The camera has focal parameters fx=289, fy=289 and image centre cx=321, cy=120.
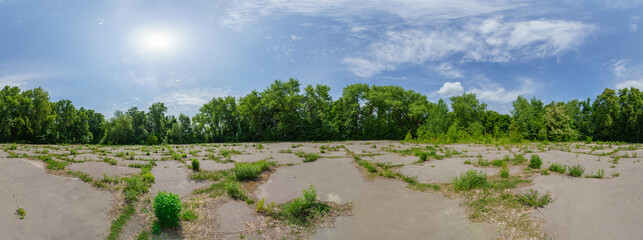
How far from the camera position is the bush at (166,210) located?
629 cm

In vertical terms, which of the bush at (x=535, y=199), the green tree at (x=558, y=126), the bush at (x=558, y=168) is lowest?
the bush at (x=535, y=199)

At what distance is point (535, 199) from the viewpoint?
7090 mm

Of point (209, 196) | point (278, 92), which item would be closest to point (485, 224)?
point (209, 196)

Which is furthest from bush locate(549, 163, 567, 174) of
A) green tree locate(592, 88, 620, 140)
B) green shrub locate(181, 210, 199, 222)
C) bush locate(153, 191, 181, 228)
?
green tree locate(592, 88, 620, 140)

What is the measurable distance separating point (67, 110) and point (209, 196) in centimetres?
4588

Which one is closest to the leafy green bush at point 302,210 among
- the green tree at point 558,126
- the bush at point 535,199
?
the bush at point 535,199

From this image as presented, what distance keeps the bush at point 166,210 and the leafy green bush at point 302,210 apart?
240cm

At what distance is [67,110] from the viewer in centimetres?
4066

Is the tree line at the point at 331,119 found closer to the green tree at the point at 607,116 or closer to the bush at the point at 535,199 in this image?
the green tree at the point at 607,116

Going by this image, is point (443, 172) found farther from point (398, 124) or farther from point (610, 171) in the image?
point (398, 124)

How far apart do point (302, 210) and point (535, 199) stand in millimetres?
5747

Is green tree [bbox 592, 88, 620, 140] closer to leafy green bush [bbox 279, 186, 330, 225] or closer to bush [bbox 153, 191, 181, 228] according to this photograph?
leafy green bush [bbox 279, 186, 330, 225]

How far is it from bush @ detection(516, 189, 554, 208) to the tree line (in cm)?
2491

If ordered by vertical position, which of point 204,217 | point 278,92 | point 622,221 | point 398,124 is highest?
point 278,92
